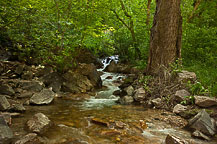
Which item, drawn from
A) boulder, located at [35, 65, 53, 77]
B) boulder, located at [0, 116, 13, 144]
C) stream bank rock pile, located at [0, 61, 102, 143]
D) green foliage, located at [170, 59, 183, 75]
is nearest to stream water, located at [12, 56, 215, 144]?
boulder, located at [0, 116, 13, 144]

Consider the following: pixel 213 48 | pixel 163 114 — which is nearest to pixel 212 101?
pixel 163 114

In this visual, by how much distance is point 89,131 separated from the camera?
3082 mm

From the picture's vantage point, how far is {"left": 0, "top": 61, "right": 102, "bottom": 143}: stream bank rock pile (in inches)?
189

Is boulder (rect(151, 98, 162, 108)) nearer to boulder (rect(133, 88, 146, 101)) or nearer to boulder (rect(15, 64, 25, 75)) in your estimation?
boulder (rect(133, 88, 146, 101))

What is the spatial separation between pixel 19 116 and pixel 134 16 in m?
8.78

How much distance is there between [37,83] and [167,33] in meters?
5.19

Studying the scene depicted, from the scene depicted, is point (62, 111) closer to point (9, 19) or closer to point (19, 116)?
point (19, 116)

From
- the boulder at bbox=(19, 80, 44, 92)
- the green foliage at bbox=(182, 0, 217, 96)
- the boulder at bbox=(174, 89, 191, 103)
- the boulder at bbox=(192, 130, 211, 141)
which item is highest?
the green foliage at bbox=(182, 0, 217, 96)

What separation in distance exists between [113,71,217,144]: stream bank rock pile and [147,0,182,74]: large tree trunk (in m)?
0.73

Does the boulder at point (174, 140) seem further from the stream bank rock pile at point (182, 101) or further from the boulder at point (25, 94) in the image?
the boulder at point (25, 94)

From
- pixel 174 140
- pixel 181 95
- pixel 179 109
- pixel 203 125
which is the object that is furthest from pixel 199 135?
pixel 181 95

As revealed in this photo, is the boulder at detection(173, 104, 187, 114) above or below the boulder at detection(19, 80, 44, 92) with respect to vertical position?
below

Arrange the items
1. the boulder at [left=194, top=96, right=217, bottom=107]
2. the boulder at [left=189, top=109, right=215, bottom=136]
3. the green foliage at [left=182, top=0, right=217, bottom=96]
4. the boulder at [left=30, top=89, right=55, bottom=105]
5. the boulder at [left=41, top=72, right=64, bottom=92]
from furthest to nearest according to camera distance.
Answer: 1. the boulder at [left=41, top=72, right=64, bottom=92]
2. the green foliage at [left=182, top=0, right=217, bottom=96]
3. the boulder at [left=30, top=89, right=55, bottom=105]
4. the boulder at [left=194, top=96, right=217, bottom=107]
5. the boulder at [left=189, top=109, right=215, bottom=136]

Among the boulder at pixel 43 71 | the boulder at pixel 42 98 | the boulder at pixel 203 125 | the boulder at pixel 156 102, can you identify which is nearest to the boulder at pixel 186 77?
the boulder at pixel 156 102
